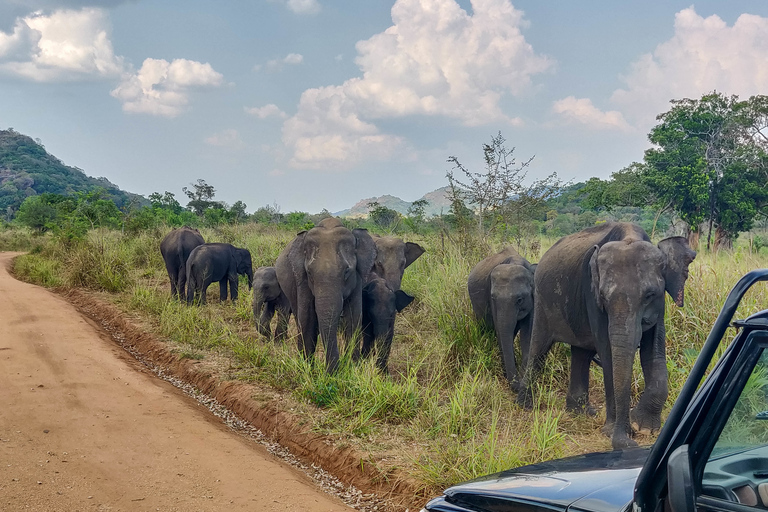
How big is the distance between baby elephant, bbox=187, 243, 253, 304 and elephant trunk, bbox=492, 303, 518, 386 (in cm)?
665

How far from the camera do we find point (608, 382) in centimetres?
591

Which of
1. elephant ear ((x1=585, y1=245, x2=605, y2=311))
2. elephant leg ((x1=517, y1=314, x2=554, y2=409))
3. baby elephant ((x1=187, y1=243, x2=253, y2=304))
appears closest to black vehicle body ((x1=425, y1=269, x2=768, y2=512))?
elephant ear ((x1=585, y1=245, x2=605, y2=311))

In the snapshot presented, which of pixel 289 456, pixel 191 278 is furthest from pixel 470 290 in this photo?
pixel 191 278

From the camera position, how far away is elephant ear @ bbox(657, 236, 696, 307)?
5676mm

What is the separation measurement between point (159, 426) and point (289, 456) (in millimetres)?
1298

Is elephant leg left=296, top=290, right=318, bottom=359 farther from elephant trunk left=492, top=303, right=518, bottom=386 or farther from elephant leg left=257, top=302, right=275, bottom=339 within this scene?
elephant leg left=257, top=302, right=275, bottom=339

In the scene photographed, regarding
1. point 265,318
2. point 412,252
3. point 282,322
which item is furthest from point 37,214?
point 412,252

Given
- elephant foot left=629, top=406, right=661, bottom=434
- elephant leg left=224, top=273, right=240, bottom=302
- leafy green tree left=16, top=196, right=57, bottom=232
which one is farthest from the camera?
leafy green tree left=16, top=196, right=57, bottom=232

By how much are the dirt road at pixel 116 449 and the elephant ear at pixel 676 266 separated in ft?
10.9

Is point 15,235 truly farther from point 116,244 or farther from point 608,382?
point 608,382

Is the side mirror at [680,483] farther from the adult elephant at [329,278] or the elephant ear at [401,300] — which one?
the elephant ear at [401,300]

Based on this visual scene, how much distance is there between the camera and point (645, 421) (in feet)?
19.0

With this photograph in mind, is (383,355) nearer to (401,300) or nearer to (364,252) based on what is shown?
(401,300)

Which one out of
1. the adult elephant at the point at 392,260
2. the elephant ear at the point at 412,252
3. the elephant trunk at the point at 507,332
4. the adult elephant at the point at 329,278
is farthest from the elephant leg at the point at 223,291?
the elephant trunk at the point at 507,332
